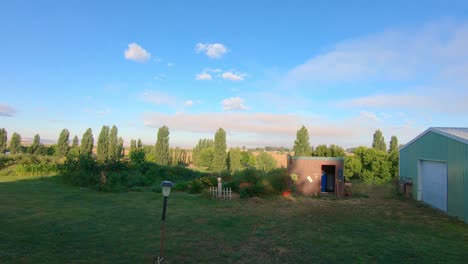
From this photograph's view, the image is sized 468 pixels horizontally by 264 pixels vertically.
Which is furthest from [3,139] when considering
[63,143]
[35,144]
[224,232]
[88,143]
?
[224,232]

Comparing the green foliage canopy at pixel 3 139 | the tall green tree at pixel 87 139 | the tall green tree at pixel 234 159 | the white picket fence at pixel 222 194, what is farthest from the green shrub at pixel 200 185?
the green foliage canopy at pixel 3 139

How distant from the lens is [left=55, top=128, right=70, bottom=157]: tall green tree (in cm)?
4353

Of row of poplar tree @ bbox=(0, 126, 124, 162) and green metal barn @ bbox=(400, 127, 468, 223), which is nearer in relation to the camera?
green metal barn @ bbox=(400, 127, 468, 223)

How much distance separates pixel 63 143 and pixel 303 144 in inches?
1370

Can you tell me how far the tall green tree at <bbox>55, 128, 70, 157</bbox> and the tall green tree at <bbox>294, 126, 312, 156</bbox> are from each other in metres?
33.5

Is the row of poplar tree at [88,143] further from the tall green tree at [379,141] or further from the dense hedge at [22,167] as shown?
the tall green tree at [379,141]

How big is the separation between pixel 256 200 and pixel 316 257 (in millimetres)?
8557

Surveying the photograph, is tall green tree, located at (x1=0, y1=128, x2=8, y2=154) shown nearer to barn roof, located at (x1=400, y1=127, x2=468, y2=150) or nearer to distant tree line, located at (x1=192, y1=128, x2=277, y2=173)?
distant tree line, located at (x1=192, y1=128, x2=277, y2=173)

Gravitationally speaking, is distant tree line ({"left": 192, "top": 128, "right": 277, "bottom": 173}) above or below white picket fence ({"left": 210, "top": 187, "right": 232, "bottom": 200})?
above

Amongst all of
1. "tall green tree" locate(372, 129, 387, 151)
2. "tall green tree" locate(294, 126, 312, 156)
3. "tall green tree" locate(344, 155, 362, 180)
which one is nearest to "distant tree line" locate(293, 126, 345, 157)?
"tall green tree" locate(294, 126, 312, 156)

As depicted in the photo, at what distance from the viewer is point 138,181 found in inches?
803

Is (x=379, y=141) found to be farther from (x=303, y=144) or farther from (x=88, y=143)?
(x=88, y=143)

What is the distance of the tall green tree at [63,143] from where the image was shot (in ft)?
143

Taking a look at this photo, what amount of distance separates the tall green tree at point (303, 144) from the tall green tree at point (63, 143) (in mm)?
33497
